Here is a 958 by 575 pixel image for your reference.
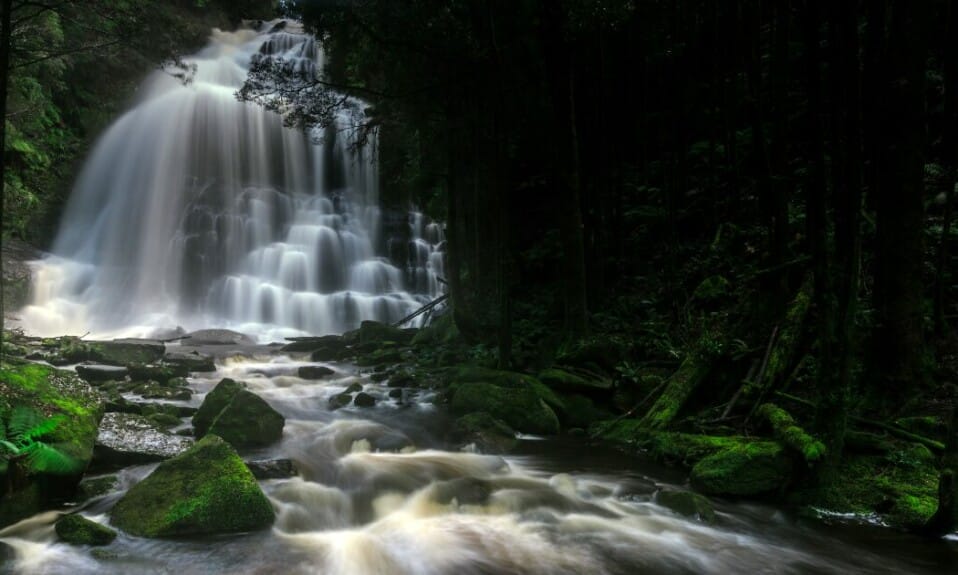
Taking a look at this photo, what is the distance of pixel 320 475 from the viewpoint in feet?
24.0

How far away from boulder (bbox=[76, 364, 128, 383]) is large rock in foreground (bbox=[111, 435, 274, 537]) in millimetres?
6793

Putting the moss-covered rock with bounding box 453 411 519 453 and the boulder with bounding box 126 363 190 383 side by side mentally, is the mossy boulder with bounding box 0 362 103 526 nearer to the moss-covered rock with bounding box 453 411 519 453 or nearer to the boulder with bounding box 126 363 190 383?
the moss-covered rock with bounding box 453 411 519 453

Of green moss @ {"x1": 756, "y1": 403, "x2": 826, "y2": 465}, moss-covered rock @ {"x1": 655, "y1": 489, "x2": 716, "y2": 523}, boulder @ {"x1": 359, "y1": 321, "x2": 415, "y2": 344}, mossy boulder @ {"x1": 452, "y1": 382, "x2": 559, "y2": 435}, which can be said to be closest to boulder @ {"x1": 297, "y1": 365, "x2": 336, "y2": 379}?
boulder @ {"x1": 359, "y1": 321, "x2": 415, "y2": 344}

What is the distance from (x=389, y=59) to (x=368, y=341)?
7.98 meters

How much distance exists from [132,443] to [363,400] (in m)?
4.61

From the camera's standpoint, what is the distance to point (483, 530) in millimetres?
5734

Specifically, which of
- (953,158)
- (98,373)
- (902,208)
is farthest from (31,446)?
(953,158)

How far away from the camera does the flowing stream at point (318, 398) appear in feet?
16.3

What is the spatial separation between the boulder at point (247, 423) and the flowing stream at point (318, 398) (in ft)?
0.95

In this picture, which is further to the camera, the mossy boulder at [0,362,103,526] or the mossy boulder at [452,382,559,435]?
the mossy boulder at [452,382,559,435]

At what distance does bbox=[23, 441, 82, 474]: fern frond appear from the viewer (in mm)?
5078

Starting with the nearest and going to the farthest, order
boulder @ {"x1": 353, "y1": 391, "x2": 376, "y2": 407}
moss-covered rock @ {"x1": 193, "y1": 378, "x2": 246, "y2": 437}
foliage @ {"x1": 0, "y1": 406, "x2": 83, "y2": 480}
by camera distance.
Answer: foliage @ {"x1": 0, "y1": 406, "x2": 83, "y2": 480}
moss-covered rock @ {"x1": 193, "y1": 378, "x2": 246, "y2": 437}
boulder @ {"x1": 353, "y1": 391, "x2": 376, "y2": 407}

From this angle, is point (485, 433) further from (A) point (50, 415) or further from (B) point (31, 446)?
(B) point (31, 446)

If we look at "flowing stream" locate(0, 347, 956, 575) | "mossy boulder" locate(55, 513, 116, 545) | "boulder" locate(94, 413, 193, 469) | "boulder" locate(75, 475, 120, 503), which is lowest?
"flowing stream" locate(0, 347, 956, 575)
